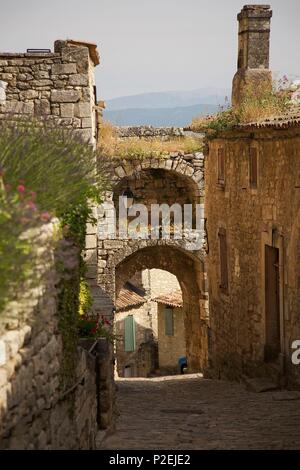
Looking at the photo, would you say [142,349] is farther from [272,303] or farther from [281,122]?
A: [281,122]

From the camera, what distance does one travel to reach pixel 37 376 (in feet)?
21.5

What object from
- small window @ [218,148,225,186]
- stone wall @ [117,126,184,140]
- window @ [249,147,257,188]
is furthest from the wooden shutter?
window @ [249,147,257,188]

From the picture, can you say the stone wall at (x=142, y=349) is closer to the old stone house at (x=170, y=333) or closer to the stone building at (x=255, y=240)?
the old stone house at (x=170, y=333)

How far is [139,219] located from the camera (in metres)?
25.4

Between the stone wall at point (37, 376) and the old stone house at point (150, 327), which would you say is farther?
the old stone house at point (150, 327)

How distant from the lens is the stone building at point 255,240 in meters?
13.7

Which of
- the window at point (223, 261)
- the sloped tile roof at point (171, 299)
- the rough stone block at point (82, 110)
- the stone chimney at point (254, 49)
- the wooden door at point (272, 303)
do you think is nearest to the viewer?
the rough stone block at point (82, 110)

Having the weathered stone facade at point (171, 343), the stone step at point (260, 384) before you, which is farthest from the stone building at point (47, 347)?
the weathered stone facade at point (171, 343)

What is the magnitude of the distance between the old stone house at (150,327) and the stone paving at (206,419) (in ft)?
54.6

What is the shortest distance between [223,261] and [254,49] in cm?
452

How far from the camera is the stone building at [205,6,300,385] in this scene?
539 inches

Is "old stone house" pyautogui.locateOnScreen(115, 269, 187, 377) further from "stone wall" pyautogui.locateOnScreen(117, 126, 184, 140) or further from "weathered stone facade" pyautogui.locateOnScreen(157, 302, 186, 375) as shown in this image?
"stone wall" pyautogui.locateOnScreen(117, 126, 184, 140)

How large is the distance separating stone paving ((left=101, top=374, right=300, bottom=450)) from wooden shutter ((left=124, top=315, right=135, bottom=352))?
653 inches

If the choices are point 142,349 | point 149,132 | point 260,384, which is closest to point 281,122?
point 260,384
